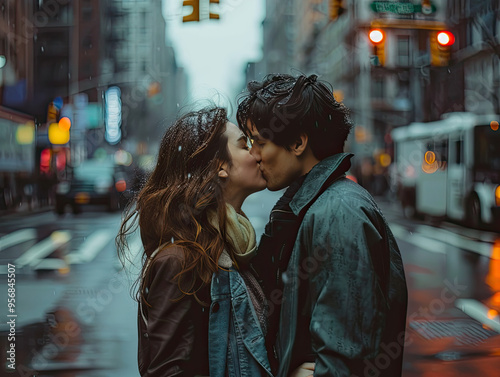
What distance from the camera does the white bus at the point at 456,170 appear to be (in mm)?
15820

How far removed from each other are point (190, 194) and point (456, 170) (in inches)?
653

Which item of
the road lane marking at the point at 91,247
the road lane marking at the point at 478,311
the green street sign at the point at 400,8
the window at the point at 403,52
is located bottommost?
the road lane marking at the point at 91,247

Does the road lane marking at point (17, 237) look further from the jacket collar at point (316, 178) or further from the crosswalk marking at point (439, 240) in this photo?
the jacket collar at point (316, 178)

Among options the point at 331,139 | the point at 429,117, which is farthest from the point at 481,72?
the point at 331,139

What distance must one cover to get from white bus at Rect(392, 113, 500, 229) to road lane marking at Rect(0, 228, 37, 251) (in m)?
11.4

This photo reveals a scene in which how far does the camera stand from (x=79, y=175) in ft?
76.4

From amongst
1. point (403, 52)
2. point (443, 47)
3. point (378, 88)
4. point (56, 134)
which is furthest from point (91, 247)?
point (378, 88)

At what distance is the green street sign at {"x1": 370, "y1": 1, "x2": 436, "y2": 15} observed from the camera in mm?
11211

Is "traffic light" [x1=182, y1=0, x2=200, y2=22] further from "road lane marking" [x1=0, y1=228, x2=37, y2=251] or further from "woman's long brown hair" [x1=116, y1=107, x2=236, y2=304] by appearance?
"road lane marking" [x1=0, y1=228, x2=37, y2=251]

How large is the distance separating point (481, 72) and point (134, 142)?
60.8m

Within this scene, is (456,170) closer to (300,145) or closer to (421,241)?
(421,241)

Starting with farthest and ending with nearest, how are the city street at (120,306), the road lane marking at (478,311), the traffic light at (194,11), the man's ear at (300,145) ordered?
the road lane marking at (478,311) < the traffic light at (194,11) < the city street at (120,306) < the man's ear at (300,145)

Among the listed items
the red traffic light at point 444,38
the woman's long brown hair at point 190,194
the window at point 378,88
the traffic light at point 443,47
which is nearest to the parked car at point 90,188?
the traffic light at point 443,47

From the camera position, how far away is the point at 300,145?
2.04 metres
